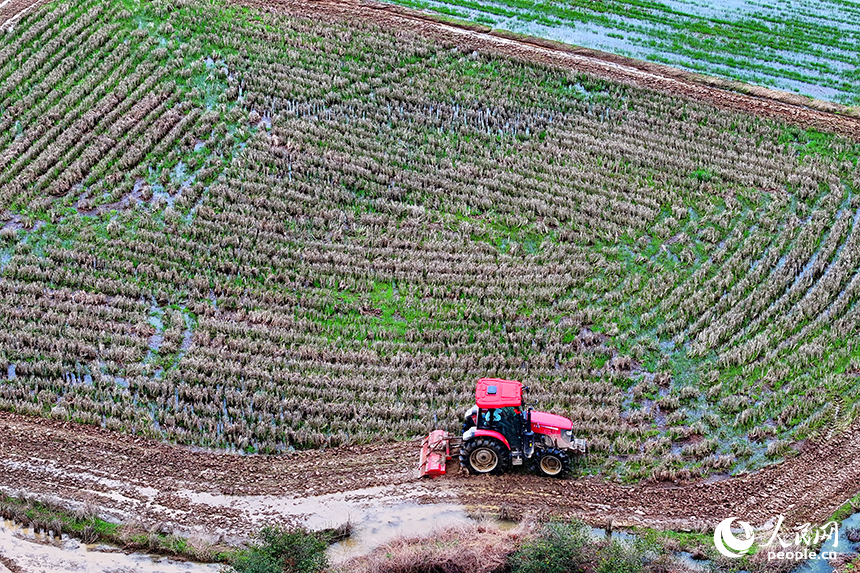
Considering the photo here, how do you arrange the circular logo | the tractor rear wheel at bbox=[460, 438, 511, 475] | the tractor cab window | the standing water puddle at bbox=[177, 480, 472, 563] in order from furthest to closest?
the tractor rear wheel at bbox=[460, 438, 511, 475] < the tractor cab window < the standing water puddle at bbox=[177, 480, 472, 563] < the circular logo

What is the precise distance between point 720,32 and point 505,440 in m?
26.5

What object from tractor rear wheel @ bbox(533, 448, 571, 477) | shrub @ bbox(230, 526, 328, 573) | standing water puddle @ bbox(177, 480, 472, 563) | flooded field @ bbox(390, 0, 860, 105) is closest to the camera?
shrub @ bbox(230, 526, 328, 573)

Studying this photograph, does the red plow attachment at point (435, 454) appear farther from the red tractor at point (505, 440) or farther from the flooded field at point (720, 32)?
the flooded field at point (720, 32)

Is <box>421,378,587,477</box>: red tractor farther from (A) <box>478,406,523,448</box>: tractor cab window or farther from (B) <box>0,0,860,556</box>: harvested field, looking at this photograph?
(B) <box>0,0,860,556</box>: harvested field

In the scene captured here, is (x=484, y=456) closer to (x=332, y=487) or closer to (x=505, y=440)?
(x=505, y=440)

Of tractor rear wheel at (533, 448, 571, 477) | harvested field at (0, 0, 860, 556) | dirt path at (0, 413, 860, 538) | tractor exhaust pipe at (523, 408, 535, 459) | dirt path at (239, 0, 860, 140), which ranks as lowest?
dirt path at (0, 413, 860, 538)

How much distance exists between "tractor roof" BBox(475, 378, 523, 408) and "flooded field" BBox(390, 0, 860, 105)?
69.4ft

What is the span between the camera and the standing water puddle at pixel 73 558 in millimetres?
16219

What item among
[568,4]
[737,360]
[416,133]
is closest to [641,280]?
[737,360]

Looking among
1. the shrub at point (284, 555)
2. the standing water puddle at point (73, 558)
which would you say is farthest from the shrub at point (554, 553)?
Answer: the standing water puddle at point (73, 558)

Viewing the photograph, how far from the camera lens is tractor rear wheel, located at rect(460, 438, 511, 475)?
1738 cm

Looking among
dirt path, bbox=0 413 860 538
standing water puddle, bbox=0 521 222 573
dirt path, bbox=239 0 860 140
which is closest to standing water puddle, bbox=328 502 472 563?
dirt path, bbox=0 413 860 538

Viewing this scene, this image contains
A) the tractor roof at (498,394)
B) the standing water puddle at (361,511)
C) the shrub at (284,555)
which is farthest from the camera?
the tractor roof at (498,394)

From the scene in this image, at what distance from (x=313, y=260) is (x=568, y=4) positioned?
22038mm
